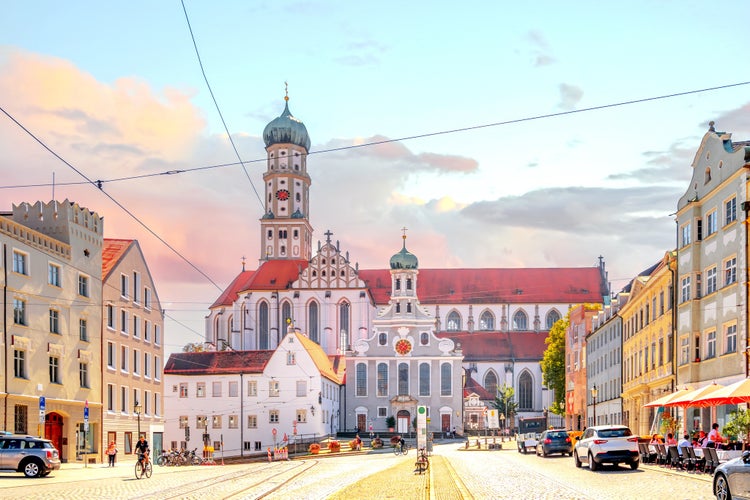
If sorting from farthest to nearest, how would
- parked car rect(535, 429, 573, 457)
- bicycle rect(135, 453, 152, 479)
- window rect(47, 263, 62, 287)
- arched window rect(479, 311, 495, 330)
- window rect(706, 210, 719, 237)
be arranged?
1. arched window rect(479, 311, 495, 330)
2. parked car rect(535, 429, 573, 457)
3. window rect(47, 263, 62, 287)
4. window rect(706, 210, 719, 237)
5. bicycle rect(135, 453, 152, 479)

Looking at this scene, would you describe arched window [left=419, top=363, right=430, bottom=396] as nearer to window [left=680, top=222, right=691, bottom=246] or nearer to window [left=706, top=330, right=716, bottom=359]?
Answer: window [left=680, top=222, right=691, bottom=246]

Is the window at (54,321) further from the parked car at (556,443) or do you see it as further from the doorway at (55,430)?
the parked car at (556,443)

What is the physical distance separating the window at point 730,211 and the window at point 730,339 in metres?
4.04

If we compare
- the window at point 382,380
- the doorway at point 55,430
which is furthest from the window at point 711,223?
the window at point 382,380

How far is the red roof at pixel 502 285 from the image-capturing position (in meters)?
136

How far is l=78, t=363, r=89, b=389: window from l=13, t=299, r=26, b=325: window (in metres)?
5.91

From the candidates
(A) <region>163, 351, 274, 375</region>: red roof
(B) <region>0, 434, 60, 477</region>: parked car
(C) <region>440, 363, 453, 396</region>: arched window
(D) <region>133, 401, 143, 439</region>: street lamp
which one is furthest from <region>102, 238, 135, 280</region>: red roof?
(C) <region>440, 363, 453, 396</region>: arched window

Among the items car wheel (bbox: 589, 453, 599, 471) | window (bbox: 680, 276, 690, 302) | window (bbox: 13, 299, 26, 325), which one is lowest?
car wheel (bbox: 589, 453, 599, 471)

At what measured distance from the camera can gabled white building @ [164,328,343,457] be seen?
93000 millimetres

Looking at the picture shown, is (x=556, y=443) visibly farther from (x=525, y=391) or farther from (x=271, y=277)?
(x=271, y=277)

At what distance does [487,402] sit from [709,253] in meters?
80.7

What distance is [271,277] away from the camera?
129 m

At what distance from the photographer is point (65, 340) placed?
49.8 metres

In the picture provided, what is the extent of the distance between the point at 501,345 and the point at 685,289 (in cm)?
8432
